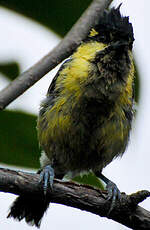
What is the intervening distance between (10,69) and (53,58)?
437mm

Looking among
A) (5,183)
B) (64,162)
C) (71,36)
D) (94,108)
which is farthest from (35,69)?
(64,162)

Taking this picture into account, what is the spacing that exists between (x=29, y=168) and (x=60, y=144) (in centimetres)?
131

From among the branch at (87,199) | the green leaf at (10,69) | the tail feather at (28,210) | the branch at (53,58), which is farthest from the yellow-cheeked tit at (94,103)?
the green leaf at (10,69)

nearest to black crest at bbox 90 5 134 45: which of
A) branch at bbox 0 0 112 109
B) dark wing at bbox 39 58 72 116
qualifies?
dark wing at bbox 39 58 72 116

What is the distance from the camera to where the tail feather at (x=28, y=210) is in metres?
3.43

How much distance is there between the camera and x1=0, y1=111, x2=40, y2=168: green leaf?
2332 millimetres

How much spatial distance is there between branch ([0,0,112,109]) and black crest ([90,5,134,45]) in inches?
30.7

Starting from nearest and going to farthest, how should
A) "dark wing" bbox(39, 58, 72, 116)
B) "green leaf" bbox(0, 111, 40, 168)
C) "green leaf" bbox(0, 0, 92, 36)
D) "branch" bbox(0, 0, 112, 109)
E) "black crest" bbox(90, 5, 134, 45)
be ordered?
"branch" bbox(0, 0, 112, 109) < "green leaf" bbox(0, 111, 40, 168) < "green leaf" bbox(0, 0, 92, 36) < "black crest" bbox(90, 5, 134, 45) < "dark wing" bbox(39, 58, 72, 116)

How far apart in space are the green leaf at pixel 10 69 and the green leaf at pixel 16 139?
0.41 m

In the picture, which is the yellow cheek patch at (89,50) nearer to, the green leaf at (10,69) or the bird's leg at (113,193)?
the green leaf at (10,69)

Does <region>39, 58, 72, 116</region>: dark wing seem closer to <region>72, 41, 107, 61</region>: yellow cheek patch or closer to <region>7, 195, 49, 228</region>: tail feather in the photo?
<region>72, 41, 107, 61</region>: yellow cheek patch

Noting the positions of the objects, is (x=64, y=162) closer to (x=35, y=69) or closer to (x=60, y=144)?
(x=60, y=144)

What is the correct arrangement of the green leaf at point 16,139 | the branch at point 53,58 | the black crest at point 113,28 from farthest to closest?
the black crest at point 113,28
the green leaf at point 16,139
the branch at point 53,58

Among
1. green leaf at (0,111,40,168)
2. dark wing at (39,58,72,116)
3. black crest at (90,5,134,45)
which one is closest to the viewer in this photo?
green leaf at (0,111,40,168)
